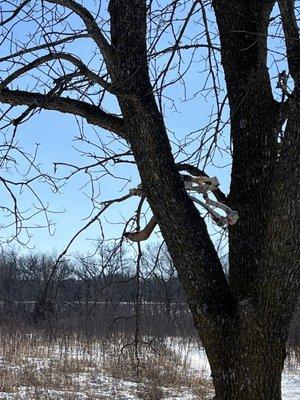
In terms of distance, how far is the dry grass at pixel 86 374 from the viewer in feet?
33.3

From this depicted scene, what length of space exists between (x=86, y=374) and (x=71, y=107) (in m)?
9.45

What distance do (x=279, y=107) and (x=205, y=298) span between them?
0.95 metres

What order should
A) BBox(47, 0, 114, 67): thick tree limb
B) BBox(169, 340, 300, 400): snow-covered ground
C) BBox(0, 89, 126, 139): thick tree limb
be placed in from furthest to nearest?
BBox(169, 340, 300, 400): snow-covered ground < BBox(0, 89, 126, 139): thick tree limb < BBox(47, 0, 114, 67): thick tree limb

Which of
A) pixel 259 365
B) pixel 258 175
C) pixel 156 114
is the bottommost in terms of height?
pixel 259 365

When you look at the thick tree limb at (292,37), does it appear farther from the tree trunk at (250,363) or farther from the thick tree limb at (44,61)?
the tree trunk at (250,363)

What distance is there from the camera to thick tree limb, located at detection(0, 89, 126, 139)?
279 cm

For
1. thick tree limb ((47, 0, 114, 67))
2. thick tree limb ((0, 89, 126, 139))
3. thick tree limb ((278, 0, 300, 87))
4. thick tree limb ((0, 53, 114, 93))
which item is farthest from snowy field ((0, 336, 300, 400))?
thick tree limb ((278, 0, 300, 87))

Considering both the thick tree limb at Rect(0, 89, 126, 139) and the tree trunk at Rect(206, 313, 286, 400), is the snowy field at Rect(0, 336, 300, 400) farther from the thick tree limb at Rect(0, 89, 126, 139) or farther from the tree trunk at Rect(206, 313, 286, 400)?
the tree trunk at Rect(206, 313, 286, 400)

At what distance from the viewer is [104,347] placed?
1274 centimetres

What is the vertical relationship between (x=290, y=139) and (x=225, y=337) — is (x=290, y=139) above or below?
above

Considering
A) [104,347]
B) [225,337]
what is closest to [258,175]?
[225,337]

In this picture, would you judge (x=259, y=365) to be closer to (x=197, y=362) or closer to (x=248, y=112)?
(x=248, y=112)

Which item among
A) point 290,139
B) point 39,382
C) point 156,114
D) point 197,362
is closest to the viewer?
point 290,139

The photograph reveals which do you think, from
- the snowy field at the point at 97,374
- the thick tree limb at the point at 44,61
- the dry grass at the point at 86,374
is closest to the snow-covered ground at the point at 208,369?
the snowy field at the point at 97,374
